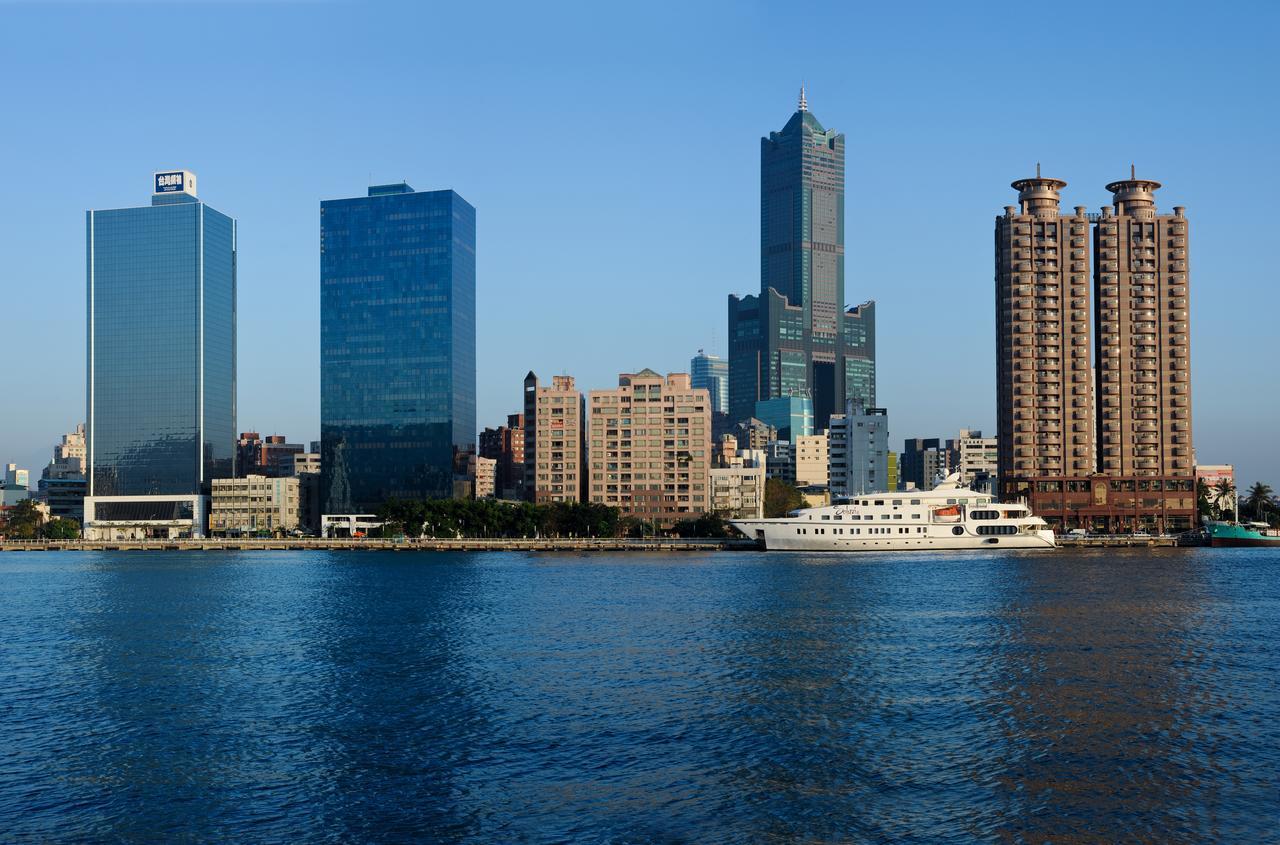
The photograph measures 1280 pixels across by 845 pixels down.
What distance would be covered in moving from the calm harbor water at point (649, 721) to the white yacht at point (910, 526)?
82135 mm

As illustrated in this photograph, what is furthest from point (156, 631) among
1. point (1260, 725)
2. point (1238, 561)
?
point (1238, 561)

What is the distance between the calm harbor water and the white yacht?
82.1 m

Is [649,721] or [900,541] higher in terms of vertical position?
[649,721]

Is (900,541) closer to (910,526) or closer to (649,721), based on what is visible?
(910,526)

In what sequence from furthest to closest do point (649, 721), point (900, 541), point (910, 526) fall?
1. point (910, 526)
2. point (900, 541)
3. point (649, 721)

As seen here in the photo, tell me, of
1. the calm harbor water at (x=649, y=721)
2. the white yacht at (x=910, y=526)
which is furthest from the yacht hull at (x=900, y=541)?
the calm harbor water at (x=649, y=721)

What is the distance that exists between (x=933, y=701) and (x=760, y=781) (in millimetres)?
16335

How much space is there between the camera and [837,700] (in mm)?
58719

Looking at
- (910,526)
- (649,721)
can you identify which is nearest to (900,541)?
(910,526)

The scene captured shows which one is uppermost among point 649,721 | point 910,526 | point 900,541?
point 910,526

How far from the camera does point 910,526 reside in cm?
18925

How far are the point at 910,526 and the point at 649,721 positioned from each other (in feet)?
465

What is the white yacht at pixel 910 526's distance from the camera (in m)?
189

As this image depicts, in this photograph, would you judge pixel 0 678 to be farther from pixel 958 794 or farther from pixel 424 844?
pixel 958 794
